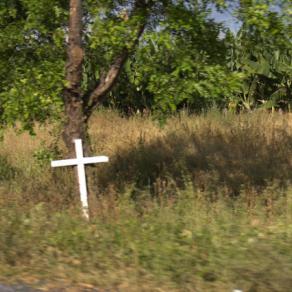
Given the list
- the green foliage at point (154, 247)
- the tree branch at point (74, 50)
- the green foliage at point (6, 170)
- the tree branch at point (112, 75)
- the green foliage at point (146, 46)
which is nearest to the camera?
the green foliage at point (154, 247)

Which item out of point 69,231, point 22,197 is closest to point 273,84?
point 22,197

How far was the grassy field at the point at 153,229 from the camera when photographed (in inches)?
197

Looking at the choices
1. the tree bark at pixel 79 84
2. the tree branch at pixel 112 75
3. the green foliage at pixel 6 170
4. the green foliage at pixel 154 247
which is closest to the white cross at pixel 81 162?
the tree bark at pixel 79 84

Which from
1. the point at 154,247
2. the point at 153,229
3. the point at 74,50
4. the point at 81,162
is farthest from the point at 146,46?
the point at 154,247

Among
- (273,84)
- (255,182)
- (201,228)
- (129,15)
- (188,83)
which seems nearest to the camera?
(201,228)

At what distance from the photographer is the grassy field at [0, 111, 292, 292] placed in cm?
501

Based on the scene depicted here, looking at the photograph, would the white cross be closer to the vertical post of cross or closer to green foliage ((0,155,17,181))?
the vertical post of cross

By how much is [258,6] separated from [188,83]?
3.84 ft

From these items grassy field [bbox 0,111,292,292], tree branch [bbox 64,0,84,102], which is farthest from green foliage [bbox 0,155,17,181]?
tree branch [bbox 64,0,84,102]

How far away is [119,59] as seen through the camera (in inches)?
289

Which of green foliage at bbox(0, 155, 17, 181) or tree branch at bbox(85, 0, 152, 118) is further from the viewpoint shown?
green foliage at bbox(0, 155, 17, 181)

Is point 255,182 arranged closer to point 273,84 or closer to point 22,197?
point 22,197

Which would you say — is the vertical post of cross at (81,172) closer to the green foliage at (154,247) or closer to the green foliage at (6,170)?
the green foliage at (154,247)

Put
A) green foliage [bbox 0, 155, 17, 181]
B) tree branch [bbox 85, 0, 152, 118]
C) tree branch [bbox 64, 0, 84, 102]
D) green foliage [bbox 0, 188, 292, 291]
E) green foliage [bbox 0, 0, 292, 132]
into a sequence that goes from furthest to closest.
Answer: green foliage [bbox 0, 155, 17, 181]
tree branch [bbox 85, 0, 152, 118]
tree branch [bbox 64, 0, 84, 102]
green foliage [bbox 0, 0, 292, 132]
green foliage [bbox 0, 188, 292, 291]
